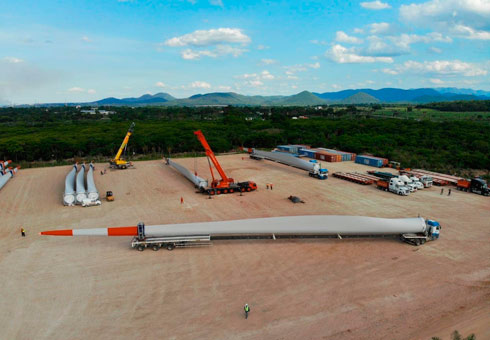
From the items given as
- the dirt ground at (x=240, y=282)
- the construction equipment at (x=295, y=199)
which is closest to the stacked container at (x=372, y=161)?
the dirt ground at (x=240, y=282)

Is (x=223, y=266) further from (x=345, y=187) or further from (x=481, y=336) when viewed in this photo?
(x=345, y=187)

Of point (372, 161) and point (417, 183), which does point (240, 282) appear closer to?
point (417, 183)

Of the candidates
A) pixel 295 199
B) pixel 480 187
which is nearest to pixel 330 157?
pixel 480 187

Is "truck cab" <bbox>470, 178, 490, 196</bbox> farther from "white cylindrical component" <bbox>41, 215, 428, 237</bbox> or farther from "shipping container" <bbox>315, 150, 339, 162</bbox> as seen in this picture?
"shipping container" <bbox>315, 150, 339, 162</bbox>

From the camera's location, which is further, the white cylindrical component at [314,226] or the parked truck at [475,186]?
the parked truck at [475,186]

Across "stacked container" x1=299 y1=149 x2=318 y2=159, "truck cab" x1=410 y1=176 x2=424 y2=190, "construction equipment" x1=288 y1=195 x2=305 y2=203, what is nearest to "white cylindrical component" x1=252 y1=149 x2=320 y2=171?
"construction equipment" x1=288 y1=195 x2=305 y2=203

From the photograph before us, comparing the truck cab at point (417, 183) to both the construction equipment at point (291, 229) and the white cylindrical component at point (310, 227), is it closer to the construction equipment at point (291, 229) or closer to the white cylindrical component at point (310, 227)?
the construction equipment at point (291, 229)

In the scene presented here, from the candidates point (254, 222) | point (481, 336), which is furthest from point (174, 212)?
point (481, 336)
